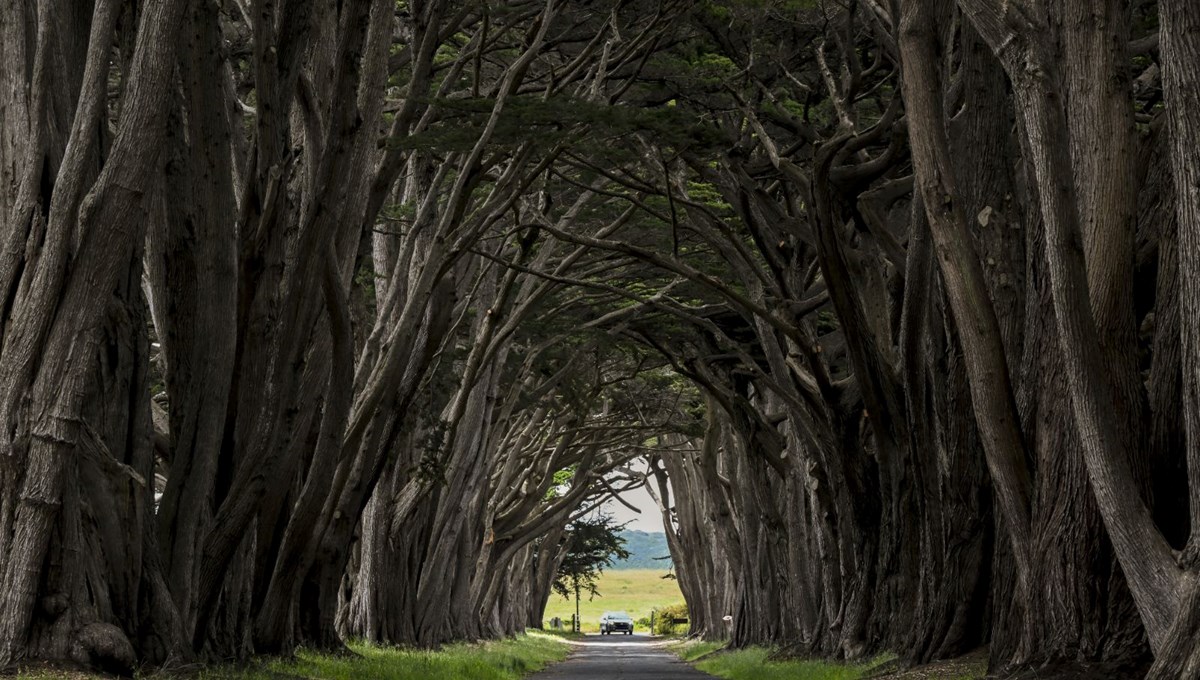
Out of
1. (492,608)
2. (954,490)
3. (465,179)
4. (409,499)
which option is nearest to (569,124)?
(465,179)

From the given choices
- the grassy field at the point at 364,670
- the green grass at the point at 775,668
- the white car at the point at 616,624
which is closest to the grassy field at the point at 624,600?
the white car at the point at 616,624

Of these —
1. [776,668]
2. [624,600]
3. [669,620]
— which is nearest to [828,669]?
[776,668]

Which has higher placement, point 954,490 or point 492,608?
point 492,608

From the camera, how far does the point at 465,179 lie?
14812 mm

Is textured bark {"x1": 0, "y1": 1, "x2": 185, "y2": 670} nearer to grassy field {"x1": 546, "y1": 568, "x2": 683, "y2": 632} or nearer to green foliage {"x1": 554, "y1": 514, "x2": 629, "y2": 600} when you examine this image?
green foliage {"x1": 554, "y1": 514, "x2": 629, "y2": 600}

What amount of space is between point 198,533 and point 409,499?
1179 centimetres

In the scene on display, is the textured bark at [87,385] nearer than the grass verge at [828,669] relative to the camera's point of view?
Yes

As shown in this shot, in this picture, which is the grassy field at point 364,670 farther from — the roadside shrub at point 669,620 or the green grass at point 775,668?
the roadside shrub at point 669,620

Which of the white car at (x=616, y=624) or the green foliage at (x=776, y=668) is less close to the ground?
the white car at (x=616, y=624)

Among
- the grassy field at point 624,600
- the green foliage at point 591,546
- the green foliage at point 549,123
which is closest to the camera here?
the green foliage at point 549,123

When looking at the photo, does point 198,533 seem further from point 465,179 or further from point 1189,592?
point 1189,592

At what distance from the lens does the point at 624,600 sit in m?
167

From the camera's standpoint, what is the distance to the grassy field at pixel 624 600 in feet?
469

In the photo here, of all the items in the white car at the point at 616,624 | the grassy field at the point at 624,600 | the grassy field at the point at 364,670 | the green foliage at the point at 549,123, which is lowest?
the grassy field at the point at 364,670
